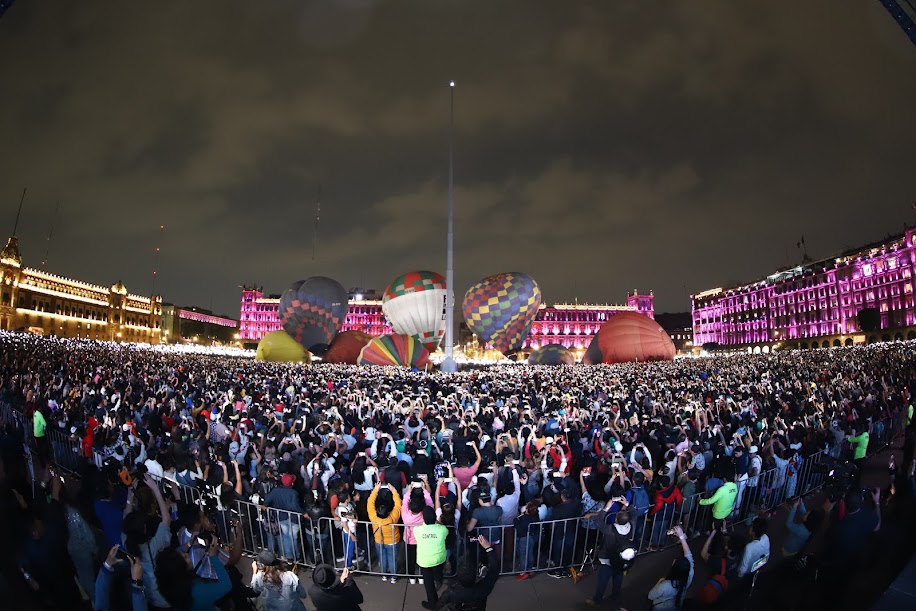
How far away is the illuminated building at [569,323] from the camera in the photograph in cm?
13412

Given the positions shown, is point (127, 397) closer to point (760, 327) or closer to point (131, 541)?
point (131, 541)

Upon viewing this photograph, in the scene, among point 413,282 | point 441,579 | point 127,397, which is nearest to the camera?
point 441,579

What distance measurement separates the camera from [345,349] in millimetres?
49781

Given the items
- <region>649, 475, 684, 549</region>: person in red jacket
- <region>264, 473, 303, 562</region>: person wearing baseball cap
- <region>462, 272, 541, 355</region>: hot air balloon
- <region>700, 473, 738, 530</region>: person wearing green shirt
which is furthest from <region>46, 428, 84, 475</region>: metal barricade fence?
<region>462, 272, 541, 355</region>: hot air balloon

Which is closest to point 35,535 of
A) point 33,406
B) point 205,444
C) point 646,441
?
point 205,444

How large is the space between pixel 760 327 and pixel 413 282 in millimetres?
101453

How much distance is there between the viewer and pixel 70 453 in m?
11.2

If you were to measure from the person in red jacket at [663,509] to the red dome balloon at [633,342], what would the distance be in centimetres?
4075

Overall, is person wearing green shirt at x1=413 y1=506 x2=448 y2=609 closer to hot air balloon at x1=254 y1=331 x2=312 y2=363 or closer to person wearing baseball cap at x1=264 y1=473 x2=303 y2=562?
person wearing baseball cap at x1=264 y1=473 x2=303 y2=562

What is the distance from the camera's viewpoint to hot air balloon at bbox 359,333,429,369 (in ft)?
126

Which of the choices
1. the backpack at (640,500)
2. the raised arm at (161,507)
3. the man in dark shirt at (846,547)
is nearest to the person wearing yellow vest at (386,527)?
the raised arm at (161,507)

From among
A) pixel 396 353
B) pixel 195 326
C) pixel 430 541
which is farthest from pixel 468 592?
pixel 195 326

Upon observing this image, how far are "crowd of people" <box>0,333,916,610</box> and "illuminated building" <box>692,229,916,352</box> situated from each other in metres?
88.5

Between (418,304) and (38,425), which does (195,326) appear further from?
(38,425)
